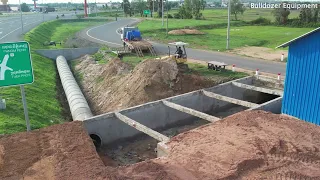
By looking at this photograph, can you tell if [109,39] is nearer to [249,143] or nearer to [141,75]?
[141,75]

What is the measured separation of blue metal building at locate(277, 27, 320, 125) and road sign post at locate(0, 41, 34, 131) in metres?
11.0

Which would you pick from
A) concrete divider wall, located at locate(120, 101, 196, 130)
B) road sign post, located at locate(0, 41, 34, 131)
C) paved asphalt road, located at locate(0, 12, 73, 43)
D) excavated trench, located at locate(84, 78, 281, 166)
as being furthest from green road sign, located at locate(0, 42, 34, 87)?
paved asphalt road, located at locate(0, 12, 73, 43)

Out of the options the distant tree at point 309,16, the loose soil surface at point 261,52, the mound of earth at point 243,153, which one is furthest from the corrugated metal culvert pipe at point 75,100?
the distant tree at point 309,16

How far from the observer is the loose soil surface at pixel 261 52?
3180 centimetres

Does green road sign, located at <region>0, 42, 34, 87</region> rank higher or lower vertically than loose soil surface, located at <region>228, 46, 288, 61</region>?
higher

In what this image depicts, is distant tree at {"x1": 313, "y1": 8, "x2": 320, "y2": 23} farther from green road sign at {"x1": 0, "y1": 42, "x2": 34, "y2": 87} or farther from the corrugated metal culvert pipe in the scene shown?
green road sign at {"x1": 0, "y1": 42, "x2": 34, "y2": 87}

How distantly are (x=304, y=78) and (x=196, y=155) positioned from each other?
7020 mm

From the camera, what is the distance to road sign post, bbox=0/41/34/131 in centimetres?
863

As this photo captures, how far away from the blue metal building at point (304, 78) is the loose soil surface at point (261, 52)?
16.8 meters

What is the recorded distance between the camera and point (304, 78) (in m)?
14.1

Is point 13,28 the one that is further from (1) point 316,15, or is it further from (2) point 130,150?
(1) point 316,15

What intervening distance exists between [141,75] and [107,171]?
10.9m

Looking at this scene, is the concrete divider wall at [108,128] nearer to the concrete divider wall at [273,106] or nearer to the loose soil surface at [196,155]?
the loose soil surface at [196,155]

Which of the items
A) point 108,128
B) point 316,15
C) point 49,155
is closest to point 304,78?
point 108,128
